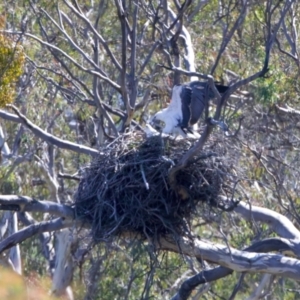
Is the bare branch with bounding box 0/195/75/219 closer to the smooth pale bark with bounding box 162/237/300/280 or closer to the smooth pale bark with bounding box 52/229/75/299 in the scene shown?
the smooth pale bark with bounding box 162/237/300/280

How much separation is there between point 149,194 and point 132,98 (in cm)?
178

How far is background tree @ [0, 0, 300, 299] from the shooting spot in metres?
7.52

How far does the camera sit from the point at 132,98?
7.08 meters

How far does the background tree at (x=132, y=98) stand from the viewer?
24.7 feet

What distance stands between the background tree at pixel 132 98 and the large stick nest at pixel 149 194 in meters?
0.74

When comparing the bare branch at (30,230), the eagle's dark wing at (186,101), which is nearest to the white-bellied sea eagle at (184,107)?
the eagle's dark wing at (186,101)

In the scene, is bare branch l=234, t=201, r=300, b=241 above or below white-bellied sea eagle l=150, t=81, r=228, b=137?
below

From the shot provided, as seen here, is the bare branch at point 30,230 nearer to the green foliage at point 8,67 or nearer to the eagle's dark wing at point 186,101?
the eagle's dark wing at point 186,101

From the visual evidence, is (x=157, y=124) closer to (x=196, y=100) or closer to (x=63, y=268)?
(x=196, y=100)

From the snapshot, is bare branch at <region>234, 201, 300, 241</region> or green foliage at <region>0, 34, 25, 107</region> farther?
green foliage at <region>0, 34, 25, 107</region>

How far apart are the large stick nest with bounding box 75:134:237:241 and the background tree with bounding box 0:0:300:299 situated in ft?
2.43

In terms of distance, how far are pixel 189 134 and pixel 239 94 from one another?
3.66 meters

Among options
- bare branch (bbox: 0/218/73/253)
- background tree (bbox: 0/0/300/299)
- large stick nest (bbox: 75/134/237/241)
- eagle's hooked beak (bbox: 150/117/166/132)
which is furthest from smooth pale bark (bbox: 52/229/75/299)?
large stick nest (bbox: 75/134/237/241)

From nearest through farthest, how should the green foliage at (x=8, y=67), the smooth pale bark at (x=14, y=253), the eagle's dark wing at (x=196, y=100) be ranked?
the eagle's dark wing at (x=196, y=100)
the green foliage at (x=8, y=67)
the smooth pale bark at (x=14, y=253)
